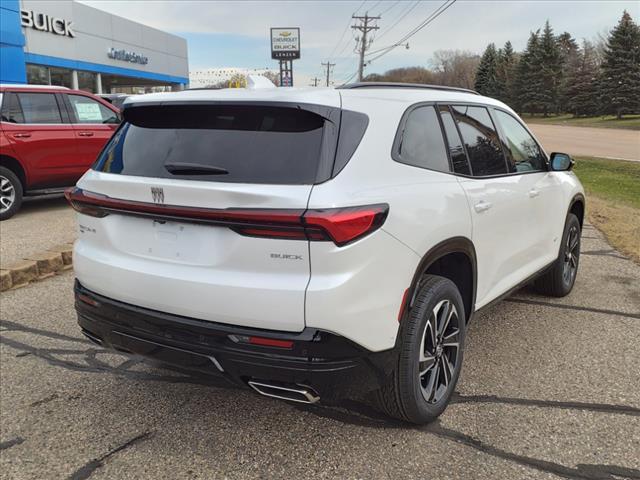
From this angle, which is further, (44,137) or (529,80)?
(529,80)

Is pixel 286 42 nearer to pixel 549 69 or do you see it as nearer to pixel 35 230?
pixel 549 69

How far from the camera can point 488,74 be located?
87.2 metres

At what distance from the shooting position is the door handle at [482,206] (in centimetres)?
329

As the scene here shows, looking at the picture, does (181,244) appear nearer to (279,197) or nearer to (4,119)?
(279,197)

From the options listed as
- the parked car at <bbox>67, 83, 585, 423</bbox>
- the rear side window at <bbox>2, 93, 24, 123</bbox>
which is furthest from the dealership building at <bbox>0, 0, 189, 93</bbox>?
the parked car at <bbox>67, 83, 585, 423</bbox>

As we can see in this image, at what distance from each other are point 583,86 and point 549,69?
7.22 m

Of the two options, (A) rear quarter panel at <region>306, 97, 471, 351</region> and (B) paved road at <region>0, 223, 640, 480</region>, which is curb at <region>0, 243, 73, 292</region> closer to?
(B) paved road at <region>0, 223, 640, 480</region>

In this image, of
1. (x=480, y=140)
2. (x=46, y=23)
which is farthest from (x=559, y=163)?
(x=46, y=23)

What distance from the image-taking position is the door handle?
3286 millimetres

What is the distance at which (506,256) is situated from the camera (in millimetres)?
3771

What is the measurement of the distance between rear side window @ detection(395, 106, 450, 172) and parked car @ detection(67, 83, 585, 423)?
1 cm

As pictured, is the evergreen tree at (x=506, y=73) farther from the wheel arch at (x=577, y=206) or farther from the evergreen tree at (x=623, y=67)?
the wheel arch at (x=577, y=206)

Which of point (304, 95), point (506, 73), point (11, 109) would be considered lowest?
point (304, 95)

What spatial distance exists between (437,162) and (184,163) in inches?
54.3
